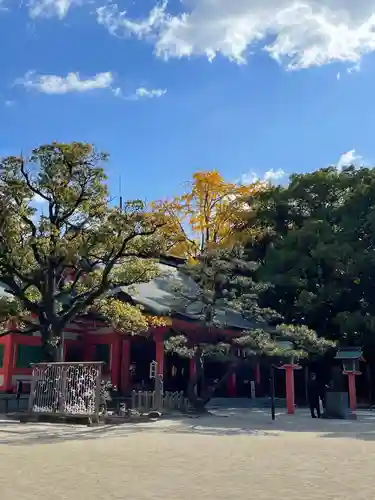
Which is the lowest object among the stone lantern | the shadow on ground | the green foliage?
the shadow on ground

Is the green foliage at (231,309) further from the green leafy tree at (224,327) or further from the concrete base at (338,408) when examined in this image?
the concrete base at (338,408)

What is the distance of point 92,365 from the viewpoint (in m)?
14.9

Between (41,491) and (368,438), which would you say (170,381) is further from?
(41,491)

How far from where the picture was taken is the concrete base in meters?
18.4

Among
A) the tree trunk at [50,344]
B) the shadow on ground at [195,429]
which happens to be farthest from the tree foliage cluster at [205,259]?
the shadow on ground at [195,429]

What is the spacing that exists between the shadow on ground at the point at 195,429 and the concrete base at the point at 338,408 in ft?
3.11

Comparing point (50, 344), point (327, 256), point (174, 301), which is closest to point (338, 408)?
point (327, 256)

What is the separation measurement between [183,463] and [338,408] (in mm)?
11693

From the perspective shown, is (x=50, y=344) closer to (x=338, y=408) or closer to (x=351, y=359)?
(x=338, y=408)

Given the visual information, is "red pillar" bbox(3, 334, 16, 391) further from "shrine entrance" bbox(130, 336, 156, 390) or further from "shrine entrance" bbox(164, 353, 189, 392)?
"shrine entrance" bbox(164, 353, 189, 392)

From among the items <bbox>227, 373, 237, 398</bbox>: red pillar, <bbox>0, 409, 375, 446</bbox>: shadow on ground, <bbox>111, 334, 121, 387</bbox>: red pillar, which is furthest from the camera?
<bbox>227, 373, 237, 398</bbox>: red pillar

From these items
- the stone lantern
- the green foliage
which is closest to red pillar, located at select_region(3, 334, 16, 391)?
the green foliage

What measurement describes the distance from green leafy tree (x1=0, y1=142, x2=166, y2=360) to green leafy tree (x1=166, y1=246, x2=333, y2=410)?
8.26 feet

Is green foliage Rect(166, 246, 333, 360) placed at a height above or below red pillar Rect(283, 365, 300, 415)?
above
